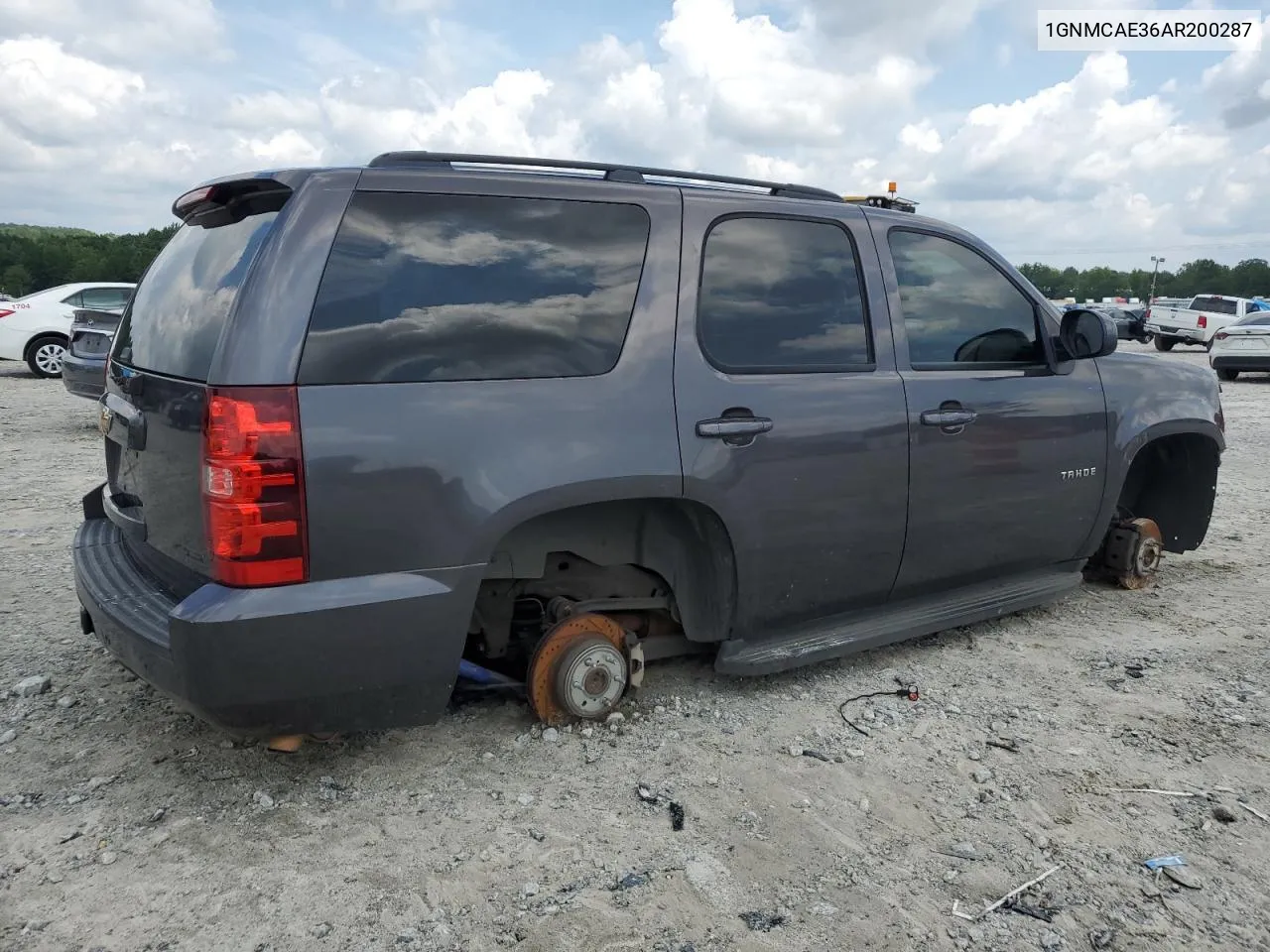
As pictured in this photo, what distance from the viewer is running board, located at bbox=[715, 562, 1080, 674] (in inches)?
136

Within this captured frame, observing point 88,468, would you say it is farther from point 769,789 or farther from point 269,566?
point 769,789

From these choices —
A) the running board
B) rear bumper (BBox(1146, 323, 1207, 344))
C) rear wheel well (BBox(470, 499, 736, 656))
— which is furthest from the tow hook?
rear bumper (BBox(1146, 323, 1207, 344))

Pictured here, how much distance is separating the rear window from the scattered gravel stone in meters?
1.30

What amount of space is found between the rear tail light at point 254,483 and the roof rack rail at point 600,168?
2.68 ft

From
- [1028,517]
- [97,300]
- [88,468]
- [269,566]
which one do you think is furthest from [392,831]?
[97,300]

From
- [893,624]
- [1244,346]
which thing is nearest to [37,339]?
[893,624]

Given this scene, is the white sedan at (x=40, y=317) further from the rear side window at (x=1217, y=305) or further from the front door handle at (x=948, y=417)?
the rear side window at (x=1217, y=305)

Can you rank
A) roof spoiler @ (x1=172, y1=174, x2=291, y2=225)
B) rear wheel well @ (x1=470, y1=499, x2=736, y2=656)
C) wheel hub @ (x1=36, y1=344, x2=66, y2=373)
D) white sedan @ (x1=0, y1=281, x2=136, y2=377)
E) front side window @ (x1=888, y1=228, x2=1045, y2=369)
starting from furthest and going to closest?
wheel hub @ (x1=36, y1=344, x2=66, y2=373) → white sedan @ (x1=0, y1=281, x2=136, y2=377) → front side window @ (x1=888, y1=228, x2=1045, y2=369) → rear wheel well @ (x1=470, y1=499, x2=736, y2=656) → roof spoiler @ (x1=172, y1=174, x2=291, y2=225)

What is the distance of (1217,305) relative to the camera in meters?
26.1

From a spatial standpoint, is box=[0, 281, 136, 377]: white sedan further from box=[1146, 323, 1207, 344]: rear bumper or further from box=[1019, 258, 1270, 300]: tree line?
box=[1019, 258, 1270, 300]: tree line

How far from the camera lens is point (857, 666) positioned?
12.9 ft

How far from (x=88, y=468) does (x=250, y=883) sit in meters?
6.84

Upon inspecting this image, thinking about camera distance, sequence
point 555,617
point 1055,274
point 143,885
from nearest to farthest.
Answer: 1. point 143,885
2. point 555,617
3. point 1055,274

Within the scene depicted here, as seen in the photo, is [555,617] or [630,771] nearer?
[630,771]
